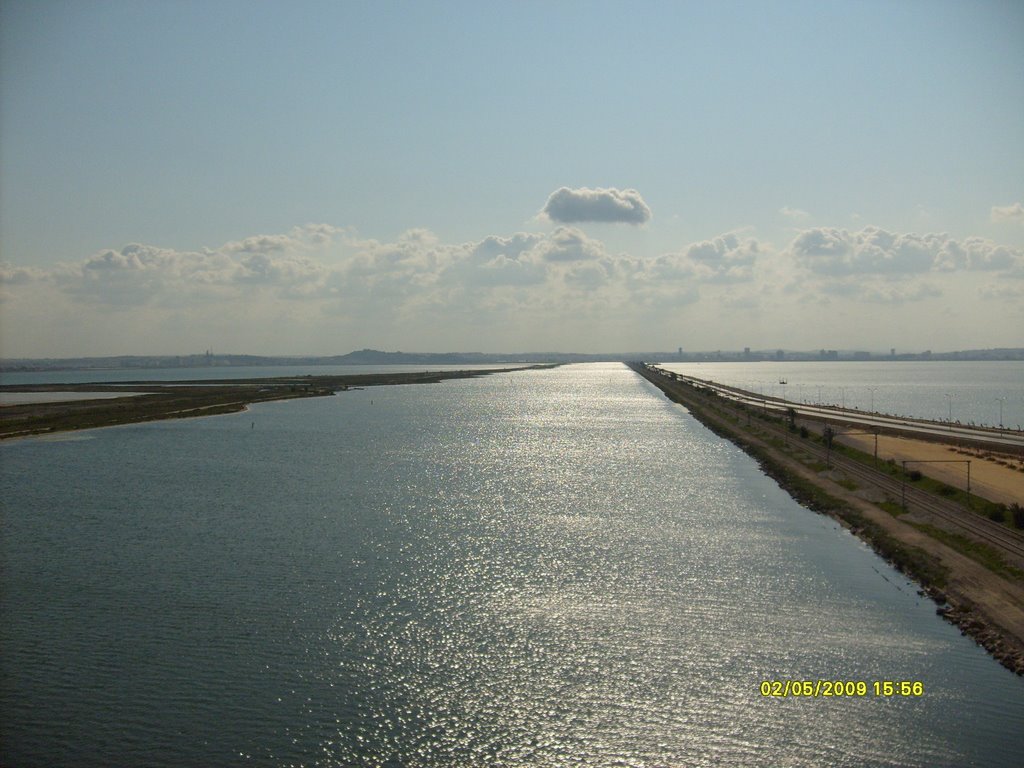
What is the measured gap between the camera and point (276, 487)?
46.0 metres

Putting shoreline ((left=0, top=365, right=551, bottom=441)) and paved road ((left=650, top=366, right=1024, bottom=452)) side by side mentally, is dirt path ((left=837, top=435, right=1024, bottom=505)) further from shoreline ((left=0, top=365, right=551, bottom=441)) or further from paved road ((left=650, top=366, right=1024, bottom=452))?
shoreline ((left=0, top=365, right=551, bottom=441))

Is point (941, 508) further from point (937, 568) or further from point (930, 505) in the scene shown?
point (937, 568)

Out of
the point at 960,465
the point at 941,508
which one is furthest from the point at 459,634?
the point at 960,465

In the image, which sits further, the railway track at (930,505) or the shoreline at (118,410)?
the shoreline at (118,410)

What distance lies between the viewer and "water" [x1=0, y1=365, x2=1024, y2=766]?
1600 centimetres

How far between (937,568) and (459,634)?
16926mm

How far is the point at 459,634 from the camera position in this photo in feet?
71.4
